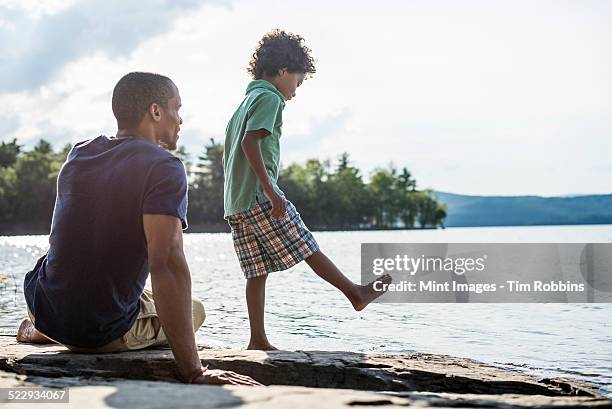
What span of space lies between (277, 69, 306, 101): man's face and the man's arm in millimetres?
2244

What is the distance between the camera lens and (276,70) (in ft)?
16.4

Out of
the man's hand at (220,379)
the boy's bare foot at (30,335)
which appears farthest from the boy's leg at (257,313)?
the man's hand at (220,379)

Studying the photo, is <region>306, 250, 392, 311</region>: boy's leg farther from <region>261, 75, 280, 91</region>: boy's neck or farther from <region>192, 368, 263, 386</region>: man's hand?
<region>192, 368, 263, 386</region>: man's hand

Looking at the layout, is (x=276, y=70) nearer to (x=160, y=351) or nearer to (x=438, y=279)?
(x=160, y=351)

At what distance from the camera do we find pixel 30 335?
4.02m

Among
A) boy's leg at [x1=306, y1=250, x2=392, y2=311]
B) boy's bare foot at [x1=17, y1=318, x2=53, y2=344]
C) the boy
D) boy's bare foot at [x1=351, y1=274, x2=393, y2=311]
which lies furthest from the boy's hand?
boy's bare foot at [x1=17, y1=318, x2=53, y2=344]

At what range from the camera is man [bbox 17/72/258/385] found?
9.67 ft

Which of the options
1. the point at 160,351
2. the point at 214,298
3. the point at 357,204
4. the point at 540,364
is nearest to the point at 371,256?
the point at 214,298

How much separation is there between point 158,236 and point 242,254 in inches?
74.0

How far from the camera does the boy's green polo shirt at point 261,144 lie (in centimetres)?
466

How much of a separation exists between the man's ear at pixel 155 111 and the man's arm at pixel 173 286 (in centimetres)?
52

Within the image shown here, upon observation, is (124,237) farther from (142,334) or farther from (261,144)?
(261,144)

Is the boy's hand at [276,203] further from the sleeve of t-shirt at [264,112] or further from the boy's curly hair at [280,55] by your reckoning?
the boy's curly hair at [280,55]

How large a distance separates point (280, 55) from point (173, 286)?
2.45 m
